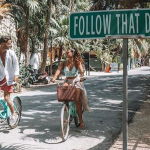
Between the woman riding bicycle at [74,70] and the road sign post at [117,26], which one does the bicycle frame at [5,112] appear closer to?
the woman riding bicycle at [74,70]

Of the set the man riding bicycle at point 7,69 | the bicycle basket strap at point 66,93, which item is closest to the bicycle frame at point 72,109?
the bicycle basket strap at point 66,93

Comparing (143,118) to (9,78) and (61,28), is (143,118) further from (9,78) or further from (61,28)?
(61,28)

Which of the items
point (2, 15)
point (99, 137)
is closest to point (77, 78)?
point (99, 137)

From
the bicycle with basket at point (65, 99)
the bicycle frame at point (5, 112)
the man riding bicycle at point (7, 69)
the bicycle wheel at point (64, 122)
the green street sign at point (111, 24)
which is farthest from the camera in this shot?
the bicycle frame at point (5, 112)

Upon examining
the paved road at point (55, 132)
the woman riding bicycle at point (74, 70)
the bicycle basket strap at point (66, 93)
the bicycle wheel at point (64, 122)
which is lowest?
the paved road at point (55, 132)

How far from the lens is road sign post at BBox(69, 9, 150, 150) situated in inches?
128

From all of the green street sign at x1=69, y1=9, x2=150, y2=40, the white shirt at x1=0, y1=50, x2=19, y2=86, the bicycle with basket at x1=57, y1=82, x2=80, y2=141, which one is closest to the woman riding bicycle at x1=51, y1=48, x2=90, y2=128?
the bicycle with basket at x1=57, y1=82, x2=80, y2=141

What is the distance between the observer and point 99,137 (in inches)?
233

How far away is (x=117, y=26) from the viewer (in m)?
3.31

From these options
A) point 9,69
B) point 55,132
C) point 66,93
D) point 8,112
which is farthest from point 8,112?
point 66,93

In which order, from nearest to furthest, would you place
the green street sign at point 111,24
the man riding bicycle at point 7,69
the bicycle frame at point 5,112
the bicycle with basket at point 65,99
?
the green street sign at point 111,24 → the bicycle with basket at point 65,99 → the man riding bicycle at point 7,69 → the bicycle frame at point 5,112

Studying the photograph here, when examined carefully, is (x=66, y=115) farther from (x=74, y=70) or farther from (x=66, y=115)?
(x=74, y=70)

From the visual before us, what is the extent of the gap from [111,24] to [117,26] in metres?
0.07

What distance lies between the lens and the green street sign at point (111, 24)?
3.24 metres
